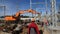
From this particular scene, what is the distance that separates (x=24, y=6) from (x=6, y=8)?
1.12ft

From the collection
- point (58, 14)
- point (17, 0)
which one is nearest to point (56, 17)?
point (58, 14)

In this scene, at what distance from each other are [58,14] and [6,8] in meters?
0.97

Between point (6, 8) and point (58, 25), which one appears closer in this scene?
point (58, 25)

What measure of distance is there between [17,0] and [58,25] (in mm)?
923

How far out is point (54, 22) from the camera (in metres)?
2.66

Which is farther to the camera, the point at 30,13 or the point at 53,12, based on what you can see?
the point at 30,13

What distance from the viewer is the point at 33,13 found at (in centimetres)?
276

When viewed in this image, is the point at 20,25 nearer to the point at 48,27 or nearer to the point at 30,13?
the point at 30,13

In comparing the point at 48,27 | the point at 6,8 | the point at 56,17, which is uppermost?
the point at 6,8

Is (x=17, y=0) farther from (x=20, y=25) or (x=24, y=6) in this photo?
(x=20, y=25)

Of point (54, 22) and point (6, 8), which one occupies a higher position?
point (6, 8)

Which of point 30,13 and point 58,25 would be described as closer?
point 58,25

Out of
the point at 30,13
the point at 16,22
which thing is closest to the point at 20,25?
the point at 16,22

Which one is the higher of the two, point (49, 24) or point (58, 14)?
point (58, 14)
